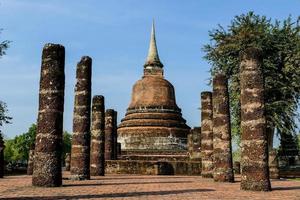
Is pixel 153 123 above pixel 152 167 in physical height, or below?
above

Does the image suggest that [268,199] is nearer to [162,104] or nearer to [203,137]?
[203,137]

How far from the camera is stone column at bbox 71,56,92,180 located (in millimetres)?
14969

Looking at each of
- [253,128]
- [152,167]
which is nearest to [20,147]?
[152,167]

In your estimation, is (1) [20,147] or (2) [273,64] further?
(1) [20,147]

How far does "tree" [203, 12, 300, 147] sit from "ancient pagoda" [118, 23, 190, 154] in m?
8.89

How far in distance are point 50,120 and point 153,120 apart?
24.4 metres

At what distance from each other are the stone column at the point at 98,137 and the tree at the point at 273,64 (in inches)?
383

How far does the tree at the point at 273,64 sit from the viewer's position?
25047 mm

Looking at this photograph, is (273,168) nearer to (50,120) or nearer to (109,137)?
(109,137)

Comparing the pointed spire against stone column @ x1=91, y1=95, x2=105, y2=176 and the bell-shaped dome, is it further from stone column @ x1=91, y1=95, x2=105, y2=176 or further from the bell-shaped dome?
stone column @ x1=91, y1=95, x2=105, y2=176

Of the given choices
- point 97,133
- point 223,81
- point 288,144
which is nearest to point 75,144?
point 97,133

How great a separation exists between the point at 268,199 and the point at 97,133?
11914 millimetres

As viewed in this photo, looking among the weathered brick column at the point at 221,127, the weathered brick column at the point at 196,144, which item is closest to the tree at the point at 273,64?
the weathered brick column at the point at 196,144

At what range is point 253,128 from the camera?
1159 cm
